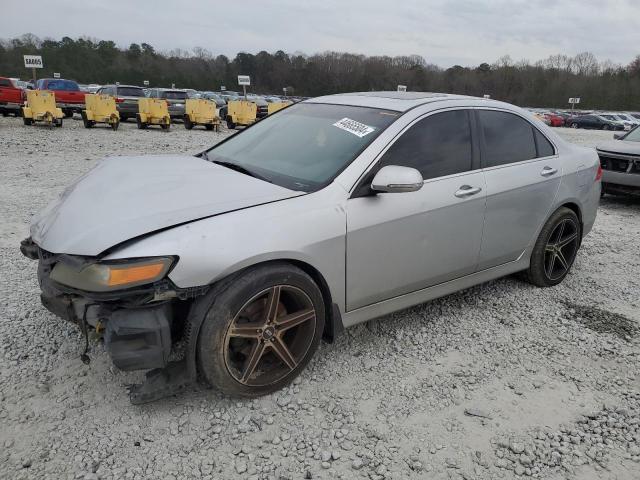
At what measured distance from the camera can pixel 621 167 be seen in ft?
25.2

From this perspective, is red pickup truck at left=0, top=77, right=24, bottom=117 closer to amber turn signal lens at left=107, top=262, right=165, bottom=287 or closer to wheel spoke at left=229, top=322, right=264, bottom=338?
amber turn signal lens at left=107, top=262, right=165, bottom=287

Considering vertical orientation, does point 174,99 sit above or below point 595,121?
above

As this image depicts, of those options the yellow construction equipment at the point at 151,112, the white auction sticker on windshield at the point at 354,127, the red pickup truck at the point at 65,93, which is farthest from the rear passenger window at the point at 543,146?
the red pickup truck at the point at 65,93

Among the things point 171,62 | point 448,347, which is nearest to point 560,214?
point 448,347

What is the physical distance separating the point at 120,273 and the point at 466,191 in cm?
227

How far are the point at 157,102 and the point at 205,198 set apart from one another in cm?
1691

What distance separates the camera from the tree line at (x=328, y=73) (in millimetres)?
71438

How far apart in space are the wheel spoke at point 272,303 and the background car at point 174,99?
19466 millimetres

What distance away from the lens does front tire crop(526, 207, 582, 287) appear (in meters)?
4.04

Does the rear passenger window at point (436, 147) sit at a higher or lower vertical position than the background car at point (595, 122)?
higher

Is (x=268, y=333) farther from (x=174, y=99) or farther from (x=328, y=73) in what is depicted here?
(x=328, y=73)

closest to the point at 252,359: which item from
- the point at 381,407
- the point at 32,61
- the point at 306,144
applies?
the point at 381,407

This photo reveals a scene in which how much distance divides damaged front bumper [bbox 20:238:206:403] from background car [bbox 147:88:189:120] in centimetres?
1919

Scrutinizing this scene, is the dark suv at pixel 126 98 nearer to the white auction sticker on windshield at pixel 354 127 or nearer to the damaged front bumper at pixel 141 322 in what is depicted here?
the white auction sticker on windshield at pixel 354 127
